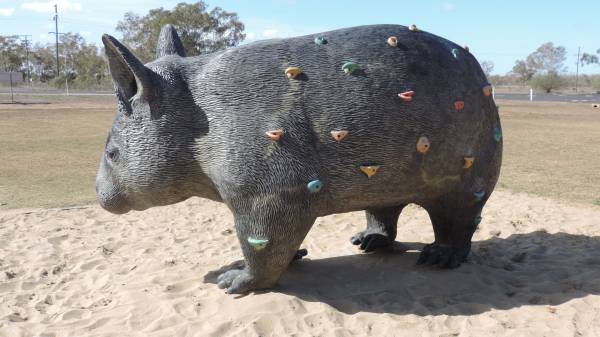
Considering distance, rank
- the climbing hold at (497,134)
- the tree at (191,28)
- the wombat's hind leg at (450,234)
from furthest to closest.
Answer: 1. the tree at (191,28)
2. the wombat's hind leg at (450,234)
3. the climbing hold at (497,134)

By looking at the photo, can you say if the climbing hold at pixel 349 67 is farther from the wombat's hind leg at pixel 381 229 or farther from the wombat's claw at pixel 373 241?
the wombat's claw at pixel 373 241

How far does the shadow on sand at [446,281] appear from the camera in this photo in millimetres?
4289

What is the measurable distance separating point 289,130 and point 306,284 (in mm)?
1425

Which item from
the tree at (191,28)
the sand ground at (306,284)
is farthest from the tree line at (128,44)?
the sand ground at (306,284)

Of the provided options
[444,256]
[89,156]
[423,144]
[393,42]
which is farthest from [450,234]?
[89,156]

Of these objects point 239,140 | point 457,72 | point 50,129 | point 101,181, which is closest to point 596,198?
point 457,72

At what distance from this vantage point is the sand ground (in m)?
3.94

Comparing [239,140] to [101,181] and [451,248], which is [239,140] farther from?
[451,248]

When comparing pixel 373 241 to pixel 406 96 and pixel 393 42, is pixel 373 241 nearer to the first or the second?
pixel 406 96

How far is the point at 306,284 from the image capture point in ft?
15.1

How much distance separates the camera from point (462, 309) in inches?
165

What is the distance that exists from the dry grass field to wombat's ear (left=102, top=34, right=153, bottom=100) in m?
4.62

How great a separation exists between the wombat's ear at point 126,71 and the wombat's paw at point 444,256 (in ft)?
8.84

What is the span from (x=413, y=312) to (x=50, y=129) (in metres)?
17.2
